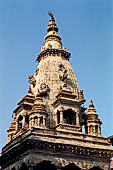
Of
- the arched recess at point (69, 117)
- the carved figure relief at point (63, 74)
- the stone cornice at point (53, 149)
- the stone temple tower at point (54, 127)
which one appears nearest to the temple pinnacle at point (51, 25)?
the stone temple tower at point (54, 127)

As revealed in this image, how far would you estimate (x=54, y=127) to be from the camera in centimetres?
3231

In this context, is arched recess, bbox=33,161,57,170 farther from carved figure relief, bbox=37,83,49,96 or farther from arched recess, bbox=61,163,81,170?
carved figure relief, bbox=37,83,49,96

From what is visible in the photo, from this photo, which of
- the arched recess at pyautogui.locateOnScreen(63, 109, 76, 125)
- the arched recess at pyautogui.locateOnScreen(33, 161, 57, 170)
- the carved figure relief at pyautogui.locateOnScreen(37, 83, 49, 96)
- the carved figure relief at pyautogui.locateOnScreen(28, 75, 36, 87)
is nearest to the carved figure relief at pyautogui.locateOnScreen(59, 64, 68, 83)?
the carved figure relief at pyautogui.locateOnScreen(37, 83, 49, 96)

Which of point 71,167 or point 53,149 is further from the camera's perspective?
point 71,167

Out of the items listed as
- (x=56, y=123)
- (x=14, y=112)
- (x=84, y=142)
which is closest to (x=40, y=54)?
(x=14, y=112)

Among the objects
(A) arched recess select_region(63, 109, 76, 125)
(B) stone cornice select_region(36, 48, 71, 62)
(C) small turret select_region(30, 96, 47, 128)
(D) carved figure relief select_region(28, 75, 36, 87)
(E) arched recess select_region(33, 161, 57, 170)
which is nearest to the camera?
(E) arched recess select_region(33, 161, 57, 170)

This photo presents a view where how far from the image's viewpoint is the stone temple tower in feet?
94.6

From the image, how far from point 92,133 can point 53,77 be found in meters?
7.90

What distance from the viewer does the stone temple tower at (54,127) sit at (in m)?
28.8

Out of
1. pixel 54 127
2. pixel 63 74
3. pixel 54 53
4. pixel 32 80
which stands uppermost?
pixel 54 53

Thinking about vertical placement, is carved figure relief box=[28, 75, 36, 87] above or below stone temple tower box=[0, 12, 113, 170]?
above

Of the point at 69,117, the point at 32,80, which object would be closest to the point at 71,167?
the point at 69,117

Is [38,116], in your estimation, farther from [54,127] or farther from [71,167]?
[71,167]

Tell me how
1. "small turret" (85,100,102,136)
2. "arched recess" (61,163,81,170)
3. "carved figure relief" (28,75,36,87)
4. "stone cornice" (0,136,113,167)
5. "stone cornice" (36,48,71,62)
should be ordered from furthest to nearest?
"stone cornice" (36,48,71,62), "carved figure relief" (28,75,36,87), "small turret" (85,100,102,136), "arched recess" (61,163,81,170), "stone cornice" (0,136,113,167)
